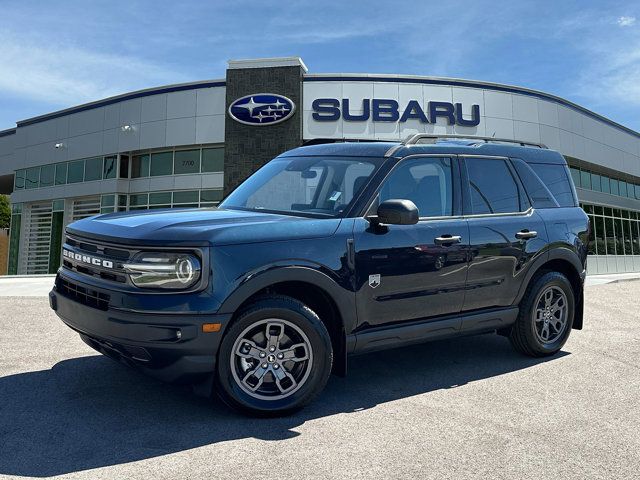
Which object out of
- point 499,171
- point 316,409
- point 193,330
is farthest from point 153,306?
point 499,171

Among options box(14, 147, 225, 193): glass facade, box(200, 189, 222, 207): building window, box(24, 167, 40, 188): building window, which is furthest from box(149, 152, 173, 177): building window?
box(24, 167, 40, 188): building window

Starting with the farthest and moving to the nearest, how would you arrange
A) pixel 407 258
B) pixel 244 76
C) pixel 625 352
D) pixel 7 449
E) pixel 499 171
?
pixel 244 76 < pixel 625 352 < pixel 499 171 < pixel 407 258 < pixel 7 449

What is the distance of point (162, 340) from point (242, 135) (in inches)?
718

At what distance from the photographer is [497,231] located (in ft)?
15.1

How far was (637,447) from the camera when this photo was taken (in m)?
3.05

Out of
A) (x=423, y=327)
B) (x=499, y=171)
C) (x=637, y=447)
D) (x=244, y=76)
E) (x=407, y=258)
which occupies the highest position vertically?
(x=244, y=76)

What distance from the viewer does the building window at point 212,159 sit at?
73.7ft

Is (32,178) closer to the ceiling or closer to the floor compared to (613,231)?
closer to the ceiling

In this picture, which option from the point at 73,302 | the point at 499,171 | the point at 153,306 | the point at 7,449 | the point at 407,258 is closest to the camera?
the point at 7,449

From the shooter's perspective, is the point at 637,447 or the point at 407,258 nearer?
the point at 637,447

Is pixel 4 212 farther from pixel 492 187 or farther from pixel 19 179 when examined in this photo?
pixel 492 187

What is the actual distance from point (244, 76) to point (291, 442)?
762 inches

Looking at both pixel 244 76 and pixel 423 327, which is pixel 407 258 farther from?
pixel 244 76

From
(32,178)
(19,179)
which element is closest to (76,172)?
(32,178)
